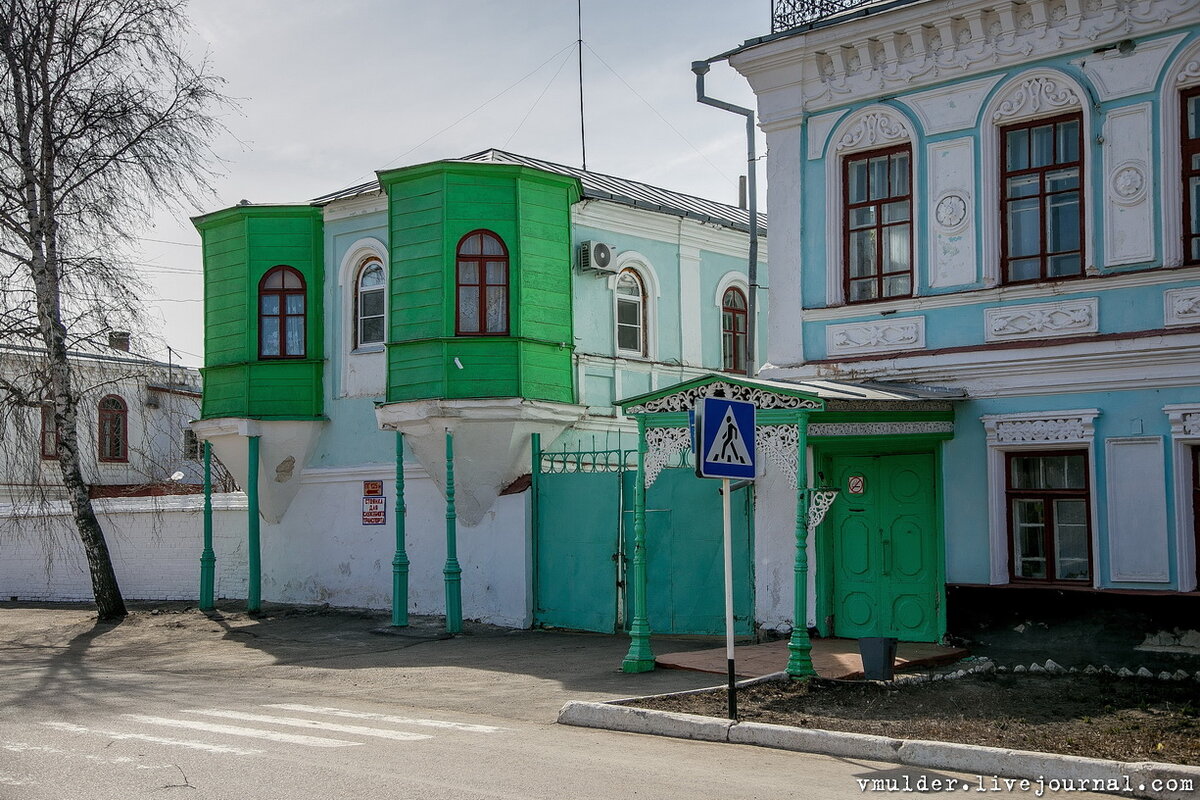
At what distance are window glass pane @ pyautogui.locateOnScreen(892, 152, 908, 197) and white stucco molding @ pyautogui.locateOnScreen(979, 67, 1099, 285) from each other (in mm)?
934

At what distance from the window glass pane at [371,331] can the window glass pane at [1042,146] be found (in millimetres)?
10505

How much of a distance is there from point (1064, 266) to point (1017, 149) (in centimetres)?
135

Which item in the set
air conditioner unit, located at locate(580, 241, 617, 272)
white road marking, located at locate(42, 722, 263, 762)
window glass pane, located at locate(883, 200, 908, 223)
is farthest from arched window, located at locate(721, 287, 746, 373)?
white road marking, located at locate(42, 722, 263, 762)

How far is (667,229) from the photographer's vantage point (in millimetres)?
21672

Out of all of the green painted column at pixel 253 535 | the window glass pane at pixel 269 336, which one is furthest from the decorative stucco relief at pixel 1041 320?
the green painted column at pixel 253 535

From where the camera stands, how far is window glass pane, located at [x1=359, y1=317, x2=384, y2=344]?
20562 mm

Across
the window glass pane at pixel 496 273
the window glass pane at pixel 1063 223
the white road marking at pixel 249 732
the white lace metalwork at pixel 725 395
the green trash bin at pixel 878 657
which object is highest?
the window glass pane at pixel 496 273

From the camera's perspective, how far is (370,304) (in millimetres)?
20672

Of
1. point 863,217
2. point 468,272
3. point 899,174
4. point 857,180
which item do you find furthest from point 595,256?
point 899,174

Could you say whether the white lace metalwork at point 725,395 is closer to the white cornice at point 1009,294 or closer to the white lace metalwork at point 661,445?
the white lace metalwork at point 661,445

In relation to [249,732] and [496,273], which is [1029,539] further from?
[496,273]

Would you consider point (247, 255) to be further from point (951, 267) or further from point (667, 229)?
point (951, 267)

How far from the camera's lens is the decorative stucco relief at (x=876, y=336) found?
14.1 m

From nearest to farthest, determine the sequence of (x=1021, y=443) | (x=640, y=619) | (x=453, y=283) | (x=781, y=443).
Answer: (x=781, y=443)
(x=640, y=619)
(x=1021, y=443)
(x=453, y=283)
